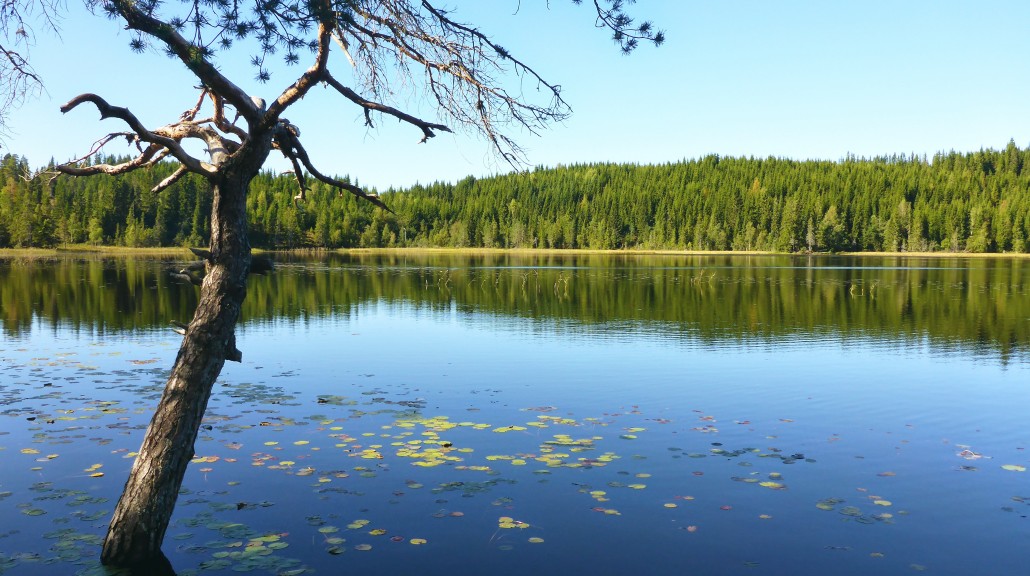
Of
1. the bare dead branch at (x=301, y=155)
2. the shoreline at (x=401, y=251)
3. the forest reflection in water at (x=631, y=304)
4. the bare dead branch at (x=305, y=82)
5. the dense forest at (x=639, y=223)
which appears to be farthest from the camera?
the dense forest at (x=639, y=223)

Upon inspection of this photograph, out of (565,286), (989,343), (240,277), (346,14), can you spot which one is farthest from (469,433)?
(565,286)

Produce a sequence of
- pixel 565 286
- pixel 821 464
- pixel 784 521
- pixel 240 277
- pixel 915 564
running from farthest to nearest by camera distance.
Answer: pixel 565 286 < pixel 821 464 < pixel 784 521 < pixel 915 564 < pixel 240 277

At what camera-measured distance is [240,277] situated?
25.4 ft

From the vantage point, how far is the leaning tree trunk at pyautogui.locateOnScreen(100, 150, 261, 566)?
748 cm

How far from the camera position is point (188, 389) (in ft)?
24.6

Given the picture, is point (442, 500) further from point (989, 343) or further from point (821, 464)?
point (989, 343)

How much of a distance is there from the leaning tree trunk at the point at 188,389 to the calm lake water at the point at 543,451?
692 millimetres

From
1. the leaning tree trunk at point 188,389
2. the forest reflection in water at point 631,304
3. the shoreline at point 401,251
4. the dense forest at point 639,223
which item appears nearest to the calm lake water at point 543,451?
the leaning tree trunk at point 188,389

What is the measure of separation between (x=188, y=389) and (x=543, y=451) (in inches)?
247

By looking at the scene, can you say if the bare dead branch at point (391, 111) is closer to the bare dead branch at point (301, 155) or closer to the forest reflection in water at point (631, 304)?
the bare dead branch at point (301, 155)

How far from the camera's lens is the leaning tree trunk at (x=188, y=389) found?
7.48 m

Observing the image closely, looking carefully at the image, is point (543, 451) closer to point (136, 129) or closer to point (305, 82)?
point (305, 82)

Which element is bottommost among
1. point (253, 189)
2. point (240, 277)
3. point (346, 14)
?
point (240, 277)

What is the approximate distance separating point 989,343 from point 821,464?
1889 centimetres
